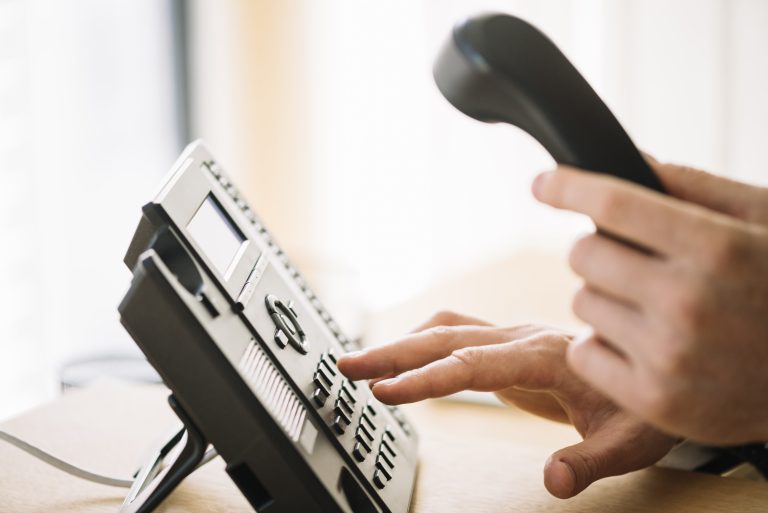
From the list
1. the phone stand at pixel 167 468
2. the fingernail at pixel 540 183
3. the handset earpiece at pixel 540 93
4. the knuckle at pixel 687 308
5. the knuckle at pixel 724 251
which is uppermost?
the handset earpiece at pixel 540 93

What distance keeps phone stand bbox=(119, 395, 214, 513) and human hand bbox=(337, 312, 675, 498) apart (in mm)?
98

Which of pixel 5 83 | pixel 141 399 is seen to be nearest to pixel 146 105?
pixel 5 83

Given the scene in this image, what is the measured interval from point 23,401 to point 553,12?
1.20 m

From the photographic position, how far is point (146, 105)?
140 centimetres

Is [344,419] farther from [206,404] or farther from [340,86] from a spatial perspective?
[340,86]

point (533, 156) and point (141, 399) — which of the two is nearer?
point (141, 399)

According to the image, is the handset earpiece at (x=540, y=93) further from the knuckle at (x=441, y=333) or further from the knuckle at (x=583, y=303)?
the knuckle at (x=441, y=333)

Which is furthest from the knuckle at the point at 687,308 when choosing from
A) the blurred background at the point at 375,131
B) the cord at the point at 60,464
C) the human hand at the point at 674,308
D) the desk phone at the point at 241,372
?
the blurred background at the point at 375,131

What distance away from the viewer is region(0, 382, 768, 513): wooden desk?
43cm

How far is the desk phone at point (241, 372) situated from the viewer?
314 mm

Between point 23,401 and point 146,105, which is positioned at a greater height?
point 146,105

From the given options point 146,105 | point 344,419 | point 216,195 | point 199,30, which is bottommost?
point 344,419

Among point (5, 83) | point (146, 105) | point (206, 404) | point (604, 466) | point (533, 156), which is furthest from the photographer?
point (533, 156)

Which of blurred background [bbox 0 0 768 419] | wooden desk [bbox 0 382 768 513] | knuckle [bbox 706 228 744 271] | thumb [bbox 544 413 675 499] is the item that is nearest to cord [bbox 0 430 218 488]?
wooden desk [bbox 0 382 768 513]
